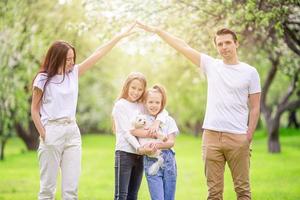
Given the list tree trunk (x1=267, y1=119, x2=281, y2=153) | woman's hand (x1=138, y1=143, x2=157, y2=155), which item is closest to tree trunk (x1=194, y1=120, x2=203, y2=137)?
tree trunk (x1=267, y1=119, x2=281, y2=153)

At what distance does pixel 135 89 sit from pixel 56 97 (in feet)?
3.08

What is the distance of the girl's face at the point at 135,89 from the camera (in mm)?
7762

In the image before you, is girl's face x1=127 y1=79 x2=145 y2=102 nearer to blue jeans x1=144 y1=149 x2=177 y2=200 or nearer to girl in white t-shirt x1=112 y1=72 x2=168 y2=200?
girl in white t-shirt x1=112 y1=72 x2=168 y2=200

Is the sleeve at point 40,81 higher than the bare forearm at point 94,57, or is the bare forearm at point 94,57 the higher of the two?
the bare forearm at point 94,57

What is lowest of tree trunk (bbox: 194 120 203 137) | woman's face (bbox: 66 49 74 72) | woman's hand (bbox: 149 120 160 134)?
tree trunk (bbox: 194 120 203 137)

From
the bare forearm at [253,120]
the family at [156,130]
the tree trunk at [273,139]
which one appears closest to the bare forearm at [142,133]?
the family at [156,130]

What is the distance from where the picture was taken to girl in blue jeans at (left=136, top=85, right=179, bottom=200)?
7453 mm

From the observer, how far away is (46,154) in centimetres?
740

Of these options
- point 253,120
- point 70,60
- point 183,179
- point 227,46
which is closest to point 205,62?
point 227,46

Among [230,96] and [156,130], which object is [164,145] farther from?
[230,96]

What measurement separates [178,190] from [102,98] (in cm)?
3199

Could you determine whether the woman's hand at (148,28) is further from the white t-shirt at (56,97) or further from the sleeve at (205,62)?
the white t-shirt at (56,97)

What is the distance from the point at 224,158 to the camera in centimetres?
743

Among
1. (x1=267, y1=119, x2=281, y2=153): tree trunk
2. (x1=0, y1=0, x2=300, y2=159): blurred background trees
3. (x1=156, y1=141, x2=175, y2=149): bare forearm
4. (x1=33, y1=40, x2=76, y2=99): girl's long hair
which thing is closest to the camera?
(x1=33, y1=40, x2=76, y2=99): girl's long hair
